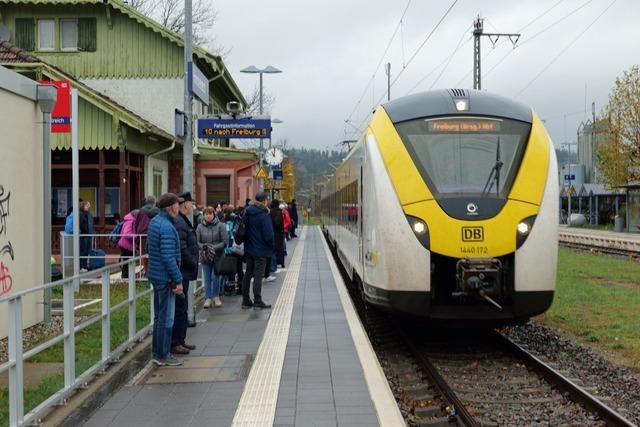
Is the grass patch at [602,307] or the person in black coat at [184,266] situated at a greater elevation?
the person in black coat at [184,266]

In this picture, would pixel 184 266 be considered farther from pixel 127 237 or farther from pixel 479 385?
pixel 127 237

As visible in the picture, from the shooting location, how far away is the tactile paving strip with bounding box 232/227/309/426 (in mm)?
5754

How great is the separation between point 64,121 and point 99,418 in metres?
7.86

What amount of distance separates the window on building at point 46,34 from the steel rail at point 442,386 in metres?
20.8

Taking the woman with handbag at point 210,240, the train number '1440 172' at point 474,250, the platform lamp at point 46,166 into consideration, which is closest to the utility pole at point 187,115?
the woman with handbag at point 210,240

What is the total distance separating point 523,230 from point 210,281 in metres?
5.56

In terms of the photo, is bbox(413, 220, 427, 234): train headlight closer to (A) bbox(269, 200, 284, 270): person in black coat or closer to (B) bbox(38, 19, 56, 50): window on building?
(A) bbox(269, 200, 284, 270): person in black coat

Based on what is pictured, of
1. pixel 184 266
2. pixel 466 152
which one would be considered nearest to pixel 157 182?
pixel 184 266

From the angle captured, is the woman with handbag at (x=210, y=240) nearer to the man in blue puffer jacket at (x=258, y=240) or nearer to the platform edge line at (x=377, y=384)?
the man in blue puffer jacket at (x=258, y=240)

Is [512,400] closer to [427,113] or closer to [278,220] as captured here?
[427,113]

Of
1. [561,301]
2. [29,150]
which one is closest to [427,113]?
[29,150]

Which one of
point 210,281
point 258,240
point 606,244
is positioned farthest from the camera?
point 606,244

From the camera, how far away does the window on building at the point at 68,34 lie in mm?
26578

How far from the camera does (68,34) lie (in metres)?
26.8
